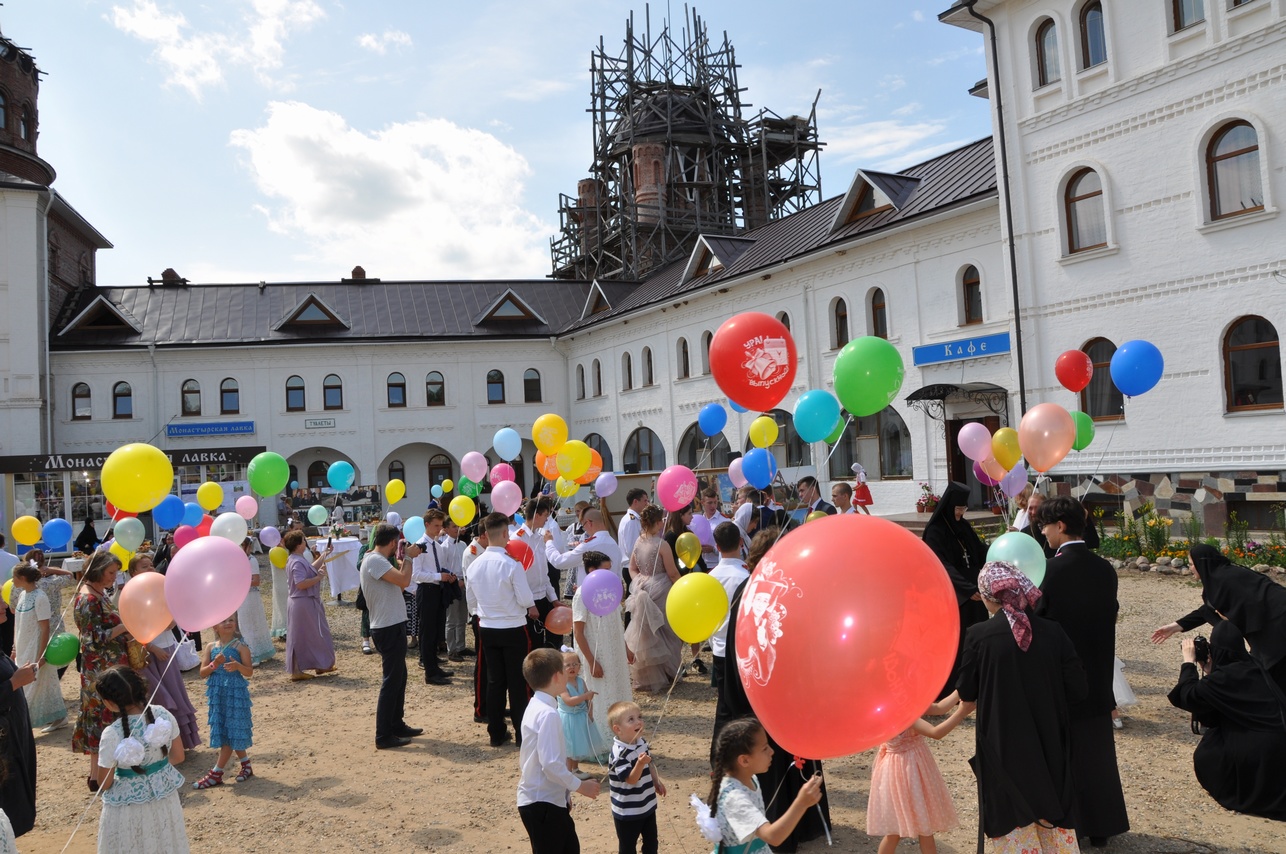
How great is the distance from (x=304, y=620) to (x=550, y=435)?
3.68 metres

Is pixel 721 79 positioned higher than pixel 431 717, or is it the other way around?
pixel 721 79

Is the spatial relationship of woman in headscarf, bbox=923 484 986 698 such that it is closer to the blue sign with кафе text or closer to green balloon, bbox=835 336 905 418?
green balloon, bbox=835 336 905 418

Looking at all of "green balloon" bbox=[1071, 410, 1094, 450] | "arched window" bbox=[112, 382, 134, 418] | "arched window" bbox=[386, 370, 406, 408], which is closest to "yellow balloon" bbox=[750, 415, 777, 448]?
"green balloon" bbox=[1071, 410, 1094, 450]

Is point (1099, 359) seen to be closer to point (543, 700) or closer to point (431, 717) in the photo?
point (431, 717)

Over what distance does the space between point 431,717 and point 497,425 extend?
2603cm

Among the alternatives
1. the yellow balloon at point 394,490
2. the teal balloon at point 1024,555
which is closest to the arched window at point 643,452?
the yellow balloon at point 394,490

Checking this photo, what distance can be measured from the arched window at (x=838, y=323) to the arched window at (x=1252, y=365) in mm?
9290

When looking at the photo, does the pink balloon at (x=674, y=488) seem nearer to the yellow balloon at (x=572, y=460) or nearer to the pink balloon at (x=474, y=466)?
the yellow balloon at (x=572, y=460)

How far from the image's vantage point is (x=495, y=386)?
3456 cm

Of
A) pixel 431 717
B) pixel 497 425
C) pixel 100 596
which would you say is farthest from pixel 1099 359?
pixel 497 425

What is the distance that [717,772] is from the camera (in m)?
3.61

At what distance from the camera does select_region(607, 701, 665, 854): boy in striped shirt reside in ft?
14.2

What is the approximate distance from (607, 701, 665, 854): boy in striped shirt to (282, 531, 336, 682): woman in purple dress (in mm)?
6628

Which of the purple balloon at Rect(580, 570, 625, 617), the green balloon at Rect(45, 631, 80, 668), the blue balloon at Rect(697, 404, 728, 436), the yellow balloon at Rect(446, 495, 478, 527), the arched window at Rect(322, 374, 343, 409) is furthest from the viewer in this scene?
the arched window at Rect(322, 374, 343, 409)
